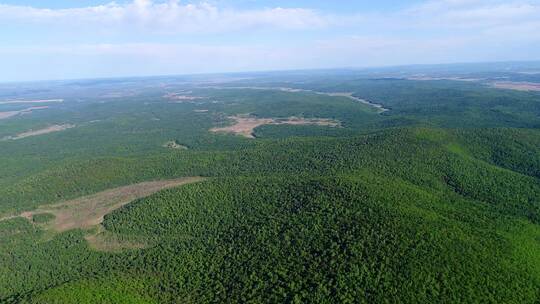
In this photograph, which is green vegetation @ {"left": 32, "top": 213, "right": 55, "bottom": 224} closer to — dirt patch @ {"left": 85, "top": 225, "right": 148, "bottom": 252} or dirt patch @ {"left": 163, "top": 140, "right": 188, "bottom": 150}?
dirt patch @ {"left": 85, "top": 225, "right": 148, "bottom": 252}

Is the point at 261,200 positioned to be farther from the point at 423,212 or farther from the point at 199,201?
the point at 423,212

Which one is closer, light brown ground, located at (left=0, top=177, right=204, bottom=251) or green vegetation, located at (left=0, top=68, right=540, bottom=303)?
green vegetation, located at (left=0, top=68, right=540, bottom=303)

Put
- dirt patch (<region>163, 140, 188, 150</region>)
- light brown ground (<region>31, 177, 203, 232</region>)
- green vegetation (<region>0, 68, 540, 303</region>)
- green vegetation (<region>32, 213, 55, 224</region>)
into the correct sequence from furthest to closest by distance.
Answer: dirt patch (<region>163, 140, 188, 150</region>) < green vegetation (<region>32, 213, 55, 224</region>) < light brown ground (<region>31, 177, 203, 232</region>) < green vegetation (<region>0, 68, 540, 303</region>)

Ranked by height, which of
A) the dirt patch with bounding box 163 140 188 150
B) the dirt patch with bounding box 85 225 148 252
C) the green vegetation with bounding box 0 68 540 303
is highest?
the green vegetation with bounding box 0 68 540 303

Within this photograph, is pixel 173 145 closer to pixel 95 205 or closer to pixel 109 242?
pixel 95 205

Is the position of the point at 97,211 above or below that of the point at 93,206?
below

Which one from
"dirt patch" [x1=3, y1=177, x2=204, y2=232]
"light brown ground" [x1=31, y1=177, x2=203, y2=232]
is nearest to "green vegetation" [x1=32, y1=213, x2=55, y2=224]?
"dirt patch" [x1=3, y1=177, x2=204, y2=232]

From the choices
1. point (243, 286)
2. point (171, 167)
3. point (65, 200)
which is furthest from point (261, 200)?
point (65, 200)

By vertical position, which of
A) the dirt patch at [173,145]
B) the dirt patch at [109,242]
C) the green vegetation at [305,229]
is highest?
the green vegetation at [305,229]

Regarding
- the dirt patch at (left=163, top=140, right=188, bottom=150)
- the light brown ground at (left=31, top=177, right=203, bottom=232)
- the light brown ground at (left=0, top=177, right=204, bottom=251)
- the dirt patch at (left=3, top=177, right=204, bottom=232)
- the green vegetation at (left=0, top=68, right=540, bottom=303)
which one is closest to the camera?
the green vegetation at (left=0, top=68, right=540, bottom=303)

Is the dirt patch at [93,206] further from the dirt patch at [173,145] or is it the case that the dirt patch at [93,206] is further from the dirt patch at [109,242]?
the dirt patch at [173,145]

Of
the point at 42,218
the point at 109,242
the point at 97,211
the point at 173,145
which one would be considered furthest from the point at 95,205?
the point at 173,145

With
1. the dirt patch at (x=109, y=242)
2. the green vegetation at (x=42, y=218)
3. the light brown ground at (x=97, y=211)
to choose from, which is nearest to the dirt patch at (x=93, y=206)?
the light brown ground at (x=97, y=211)
